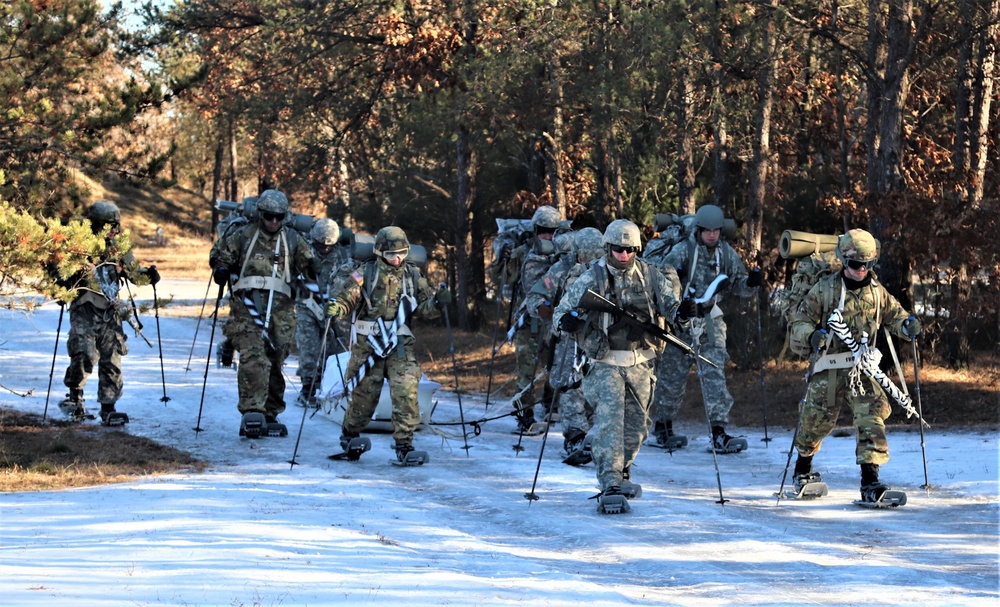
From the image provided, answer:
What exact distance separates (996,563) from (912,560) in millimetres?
495

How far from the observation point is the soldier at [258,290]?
13.8 m

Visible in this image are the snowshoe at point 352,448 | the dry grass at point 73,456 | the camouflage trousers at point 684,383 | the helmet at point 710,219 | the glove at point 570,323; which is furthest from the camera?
the camouflage trousers at point 684,383

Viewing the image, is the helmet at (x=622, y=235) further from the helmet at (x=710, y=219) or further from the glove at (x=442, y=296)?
the helmet at (x=710, y=219)

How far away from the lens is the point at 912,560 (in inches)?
331

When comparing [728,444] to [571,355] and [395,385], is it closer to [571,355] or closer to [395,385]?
[571,355]

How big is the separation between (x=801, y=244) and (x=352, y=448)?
4.57 m

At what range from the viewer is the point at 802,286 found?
10.8 metres

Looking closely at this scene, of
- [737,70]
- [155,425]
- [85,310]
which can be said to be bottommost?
[155,425]

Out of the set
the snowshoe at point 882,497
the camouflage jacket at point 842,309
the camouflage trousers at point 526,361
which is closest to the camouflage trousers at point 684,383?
the camouflage trousers at point 526,361

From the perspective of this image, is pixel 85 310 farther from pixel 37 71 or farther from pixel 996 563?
pixel 996 563

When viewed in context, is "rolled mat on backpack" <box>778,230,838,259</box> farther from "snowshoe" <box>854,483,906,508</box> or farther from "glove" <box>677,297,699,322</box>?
"snowshoe" <box>854,483,906,508</box>

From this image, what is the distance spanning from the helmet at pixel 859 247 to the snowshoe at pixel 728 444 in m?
3.51

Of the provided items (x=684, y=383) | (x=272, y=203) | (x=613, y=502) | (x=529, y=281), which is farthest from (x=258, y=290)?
(x=613, y=502)

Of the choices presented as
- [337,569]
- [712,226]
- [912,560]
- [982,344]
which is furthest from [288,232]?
[982,344]
